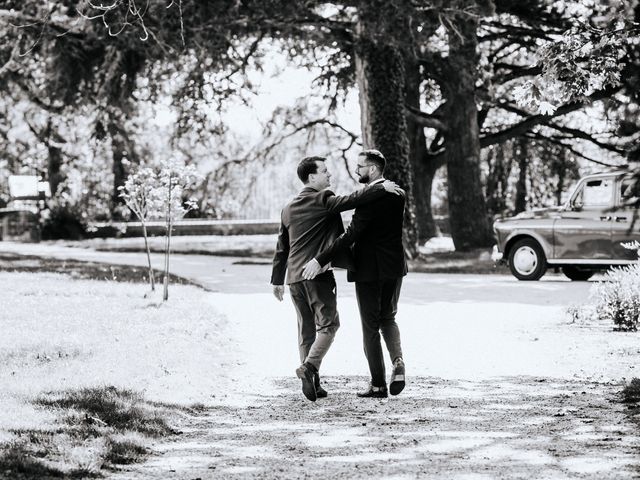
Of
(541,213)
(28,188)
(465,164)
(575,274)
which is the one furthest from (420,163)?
(28,188)

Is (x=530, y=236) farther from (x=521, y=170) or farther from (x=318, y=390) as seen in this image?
(x=521, y=170)

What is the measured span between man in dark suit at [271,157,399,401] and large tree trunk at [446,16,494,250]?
18863 mm

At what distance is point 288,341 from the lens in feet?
37.5

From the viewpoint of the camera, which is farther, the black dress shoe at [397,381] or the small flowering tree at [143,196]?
the small flowering tree at [143,196]

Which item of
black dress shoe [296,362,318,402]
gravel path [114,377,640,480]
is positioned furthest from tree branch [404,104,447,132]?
black dress shoe [296,362,318,402]

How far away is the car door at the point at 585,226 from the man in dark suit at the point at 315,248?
11.1 metres

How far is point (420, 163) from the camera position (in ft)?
102

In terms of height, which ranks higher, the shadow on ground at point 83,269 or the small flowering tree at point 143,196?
the small flowering tree at point 143,196

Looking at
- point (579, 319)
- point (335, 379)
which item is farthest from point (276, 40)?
point (335, 379)

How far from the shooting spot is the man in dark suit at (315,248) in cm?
773

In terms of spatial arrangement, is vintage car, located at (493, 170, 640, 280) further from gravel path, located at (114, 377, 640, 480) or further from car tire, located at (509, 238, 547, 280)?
gravel path, located at (114, 377, 640, 480)

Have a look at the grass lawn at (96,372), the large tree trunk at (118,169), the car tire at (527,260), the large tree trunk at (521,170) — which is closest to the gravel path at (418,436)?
the grass lawn at (96,372)

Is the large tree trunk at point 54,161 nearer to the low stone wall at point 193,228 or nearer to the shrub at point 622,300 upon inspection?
the low stone wall at point 193,228

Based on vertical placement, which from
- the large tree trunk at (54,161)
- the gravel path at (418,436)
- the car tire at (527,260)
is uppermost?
the large tree trunk at (54,161)
